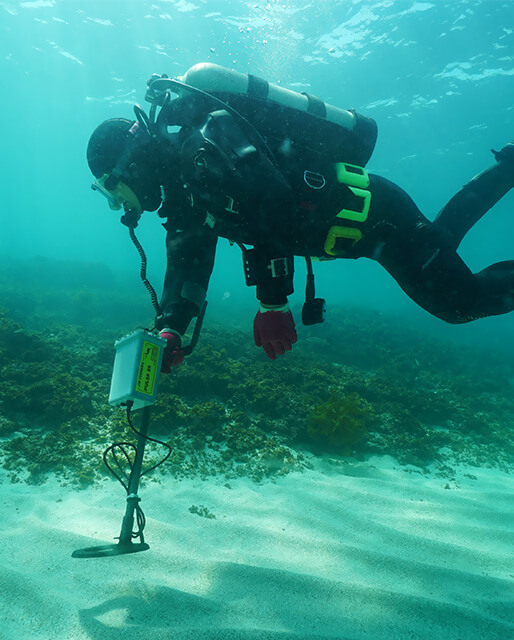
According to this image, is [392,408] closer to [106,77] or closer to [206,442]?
[206,442]

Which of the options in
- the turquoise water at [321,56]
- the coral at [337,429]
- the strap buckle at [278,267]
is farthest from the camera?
the turquoise water at [321,56]

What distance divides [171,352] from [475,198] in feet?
10.3

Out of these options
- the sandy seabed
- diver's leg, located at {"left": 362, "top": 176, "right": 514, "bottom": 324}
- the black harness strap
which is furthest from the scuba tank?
the sandy seabed

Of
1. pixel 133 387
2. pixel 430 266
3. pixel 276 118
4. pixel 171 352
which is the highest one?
pixel 276 118

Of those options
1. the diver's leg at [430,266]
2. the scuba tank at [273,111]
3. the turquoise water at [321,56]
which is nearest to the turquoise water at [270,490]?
the diver's leg at [430,266]

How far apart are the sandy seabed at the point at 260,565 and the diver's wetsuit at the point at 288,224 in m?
1.77

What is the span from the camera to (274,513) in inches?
135

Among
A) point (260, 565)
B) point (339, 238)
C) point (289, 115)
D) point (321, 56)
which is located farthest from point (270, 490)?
point (321, 56)

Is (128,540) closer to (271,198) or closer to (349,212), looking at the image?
(271,198)

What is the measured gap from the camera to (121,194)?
3033 millimetres

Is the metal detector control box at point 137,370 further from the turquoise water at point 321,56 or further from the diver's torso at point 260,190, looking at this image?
the turquoise water at point 321,56

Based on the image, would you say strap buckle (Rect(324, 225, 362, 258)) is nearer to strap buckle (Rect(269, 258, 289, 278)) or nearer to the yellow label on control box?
strap buckle (Rect(269, 258, 289, 278))

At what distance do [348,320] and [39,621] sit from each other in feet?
57.2

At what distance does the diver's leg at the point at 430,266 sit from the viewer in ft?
10.5
